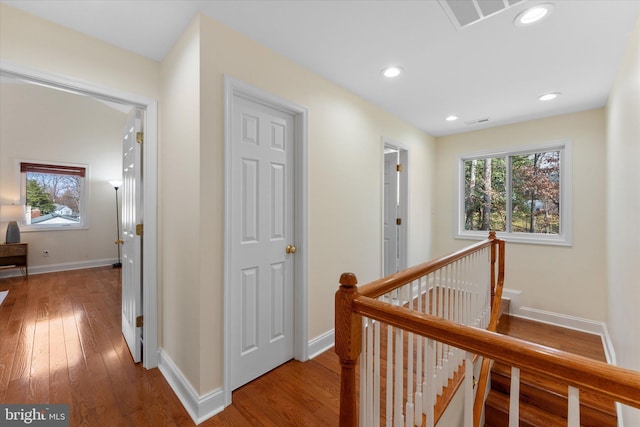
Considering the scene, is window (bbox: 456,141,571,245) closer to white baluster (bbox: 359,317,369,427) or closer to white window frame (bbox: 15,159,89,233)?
Result: white baluster (bbox: 359,317,369,427)

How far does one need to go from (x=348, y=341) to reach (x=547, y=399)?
8.18 feet

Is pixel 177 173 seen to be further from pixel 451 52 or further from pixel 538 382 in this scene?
pixel 538 382

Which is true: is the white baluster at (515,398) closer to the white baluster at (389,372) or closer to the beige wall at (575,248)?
the white baluster at (389,372)

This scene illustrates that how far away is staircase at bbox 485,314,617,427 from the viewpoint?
217cm

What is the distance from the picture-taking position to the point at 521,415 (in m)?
2.28

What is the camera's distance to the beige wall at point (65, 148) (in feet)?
15.6

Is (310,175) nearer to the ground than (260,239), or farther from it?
farther from it

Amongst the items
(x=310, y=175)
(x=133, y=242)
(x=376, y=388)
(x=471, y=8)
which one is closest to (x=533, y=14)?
(x=471, y=8)

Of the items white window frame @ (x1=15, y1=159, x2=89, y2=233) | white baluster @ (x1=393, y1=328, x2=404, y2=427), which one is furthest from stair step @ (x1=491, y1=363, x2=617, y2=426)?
white window frame @ (x1=15, y1=159, x2=89, y2=233)

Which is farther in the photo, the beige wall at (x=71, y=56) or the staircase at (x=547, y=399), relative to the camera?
the staircase at (x=547, y=399)

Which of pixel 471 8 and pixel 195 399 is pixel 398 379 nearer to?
pixel 195 399

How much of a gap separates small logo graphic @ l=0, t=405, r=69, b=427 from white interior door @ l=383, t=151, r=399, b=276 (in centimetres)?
333

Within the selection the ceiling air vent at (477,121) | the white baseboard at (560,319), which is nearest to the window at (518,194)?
the ceiling air vent at (477,121)

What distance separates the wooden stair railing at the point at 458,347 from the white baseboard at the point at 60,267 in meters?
6.52
